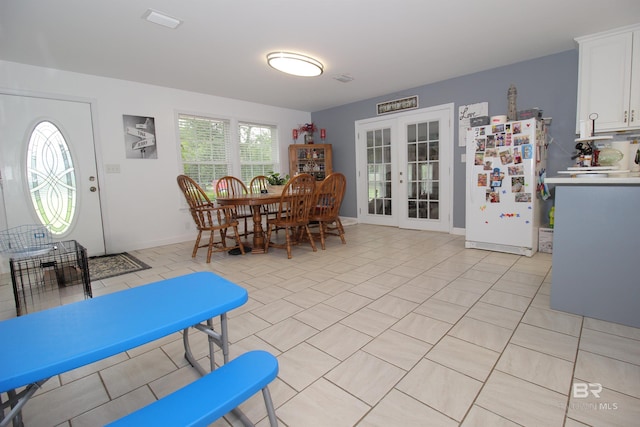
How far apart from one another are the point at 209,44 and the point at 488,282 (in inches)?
138

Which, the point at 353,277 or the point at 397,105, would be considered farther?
the point at 397,105

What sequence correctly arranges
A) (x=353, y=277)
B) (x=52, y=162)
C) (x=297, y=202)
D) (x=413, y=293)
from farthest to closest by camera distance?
(x=52, y=162), (x=297, y=202), (x=353, y=277), (x=413, y=293)

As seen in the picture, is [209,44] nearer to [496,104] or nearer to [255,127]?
[255,127]

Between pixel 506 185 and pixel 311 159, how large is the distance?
3480mm

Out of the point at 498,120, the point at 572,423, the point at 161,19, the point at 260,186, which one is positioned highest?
the point at 161,19

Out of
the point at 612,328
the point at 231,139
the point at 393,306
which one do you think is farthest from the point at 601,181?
the point at 231,139

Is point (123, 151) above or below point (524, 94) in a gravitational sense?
below

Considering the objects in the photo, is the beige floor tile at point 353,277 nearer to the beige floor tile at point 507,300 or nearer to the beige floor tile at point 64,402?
the beige floor tile at point 507,300

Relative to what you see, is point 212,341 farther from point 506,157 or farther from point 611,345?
point 506,157

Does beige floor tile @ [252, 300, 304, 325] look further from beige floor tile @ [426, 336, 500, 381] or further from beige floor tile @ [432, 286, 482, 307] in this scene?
A: beige floor tile @ [432, 286, 482, 307]

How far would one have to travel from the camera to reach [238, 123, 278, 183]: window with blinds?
5.33 metres

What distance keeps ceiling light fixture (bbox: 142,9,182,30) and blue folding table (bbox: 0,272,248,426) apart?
7.80 ft

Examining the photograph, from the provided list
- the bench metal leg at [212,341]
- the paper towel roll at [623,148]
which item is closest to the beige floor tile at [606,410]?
the bench metal leg at [212,341]

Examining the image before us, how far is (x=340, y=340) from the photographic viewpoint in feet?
5.62
